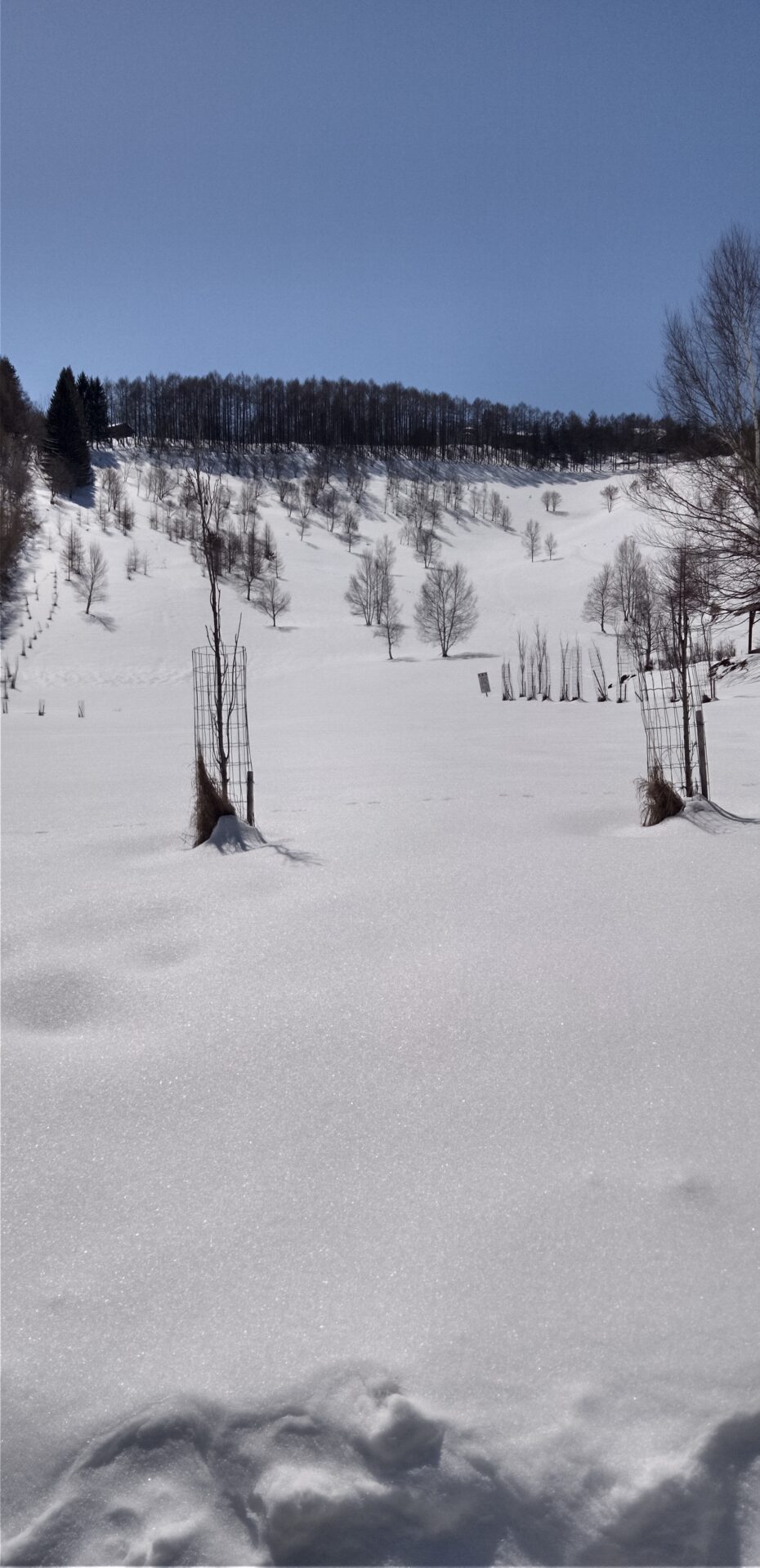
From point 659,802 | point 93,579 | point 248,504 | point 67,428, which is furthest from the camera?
point 248,504

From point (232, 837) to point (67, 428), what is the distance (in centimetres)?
6535

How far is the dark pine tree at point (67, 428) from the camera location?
6122 centimetres

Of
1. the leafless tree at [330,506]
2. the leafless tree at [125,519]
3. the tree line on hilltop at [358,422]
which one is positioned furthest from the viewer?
the tree line on hilltop at [358,422]

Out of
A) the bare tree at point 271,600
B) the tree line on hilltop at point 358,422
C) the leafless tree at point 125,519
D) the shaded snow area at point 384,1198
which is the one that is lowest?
the shaded snow area at point 384,1198

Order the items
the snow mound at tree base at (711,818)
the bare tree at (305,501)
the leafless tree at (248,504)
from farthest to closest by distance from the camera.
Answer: the bare tree at (305,501)
the leafless tree at (248,504)
the snow mound at tree base at (711,818)

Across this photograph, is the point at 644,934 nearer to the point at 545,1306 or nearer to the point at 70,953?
the point at 545,1306

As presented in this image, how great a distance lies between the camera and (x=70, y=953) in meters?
4.08

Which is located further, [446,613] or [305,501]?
[305,501]

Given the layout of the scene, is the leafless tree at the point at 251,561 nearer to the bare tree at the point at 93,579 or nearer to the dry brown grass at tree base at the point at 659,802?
the bare tree at the point at 93,579

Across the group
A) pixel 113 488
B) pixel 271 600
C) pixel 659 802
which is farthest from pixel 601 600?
pixel 659 802

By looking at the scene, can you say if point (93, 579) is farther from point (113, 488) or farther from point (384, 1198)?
point (384, 1198)

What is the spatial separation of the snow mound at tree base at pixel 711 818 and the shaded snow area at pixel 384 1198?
4 cm

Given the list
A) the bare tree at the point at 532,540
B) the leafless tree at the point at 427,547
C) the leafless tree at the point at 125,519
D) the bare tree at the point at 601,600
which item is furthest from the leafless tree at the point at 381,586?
the bare tree at the point at 532,540

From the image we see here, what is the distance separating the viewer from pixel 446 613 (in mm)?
44406
